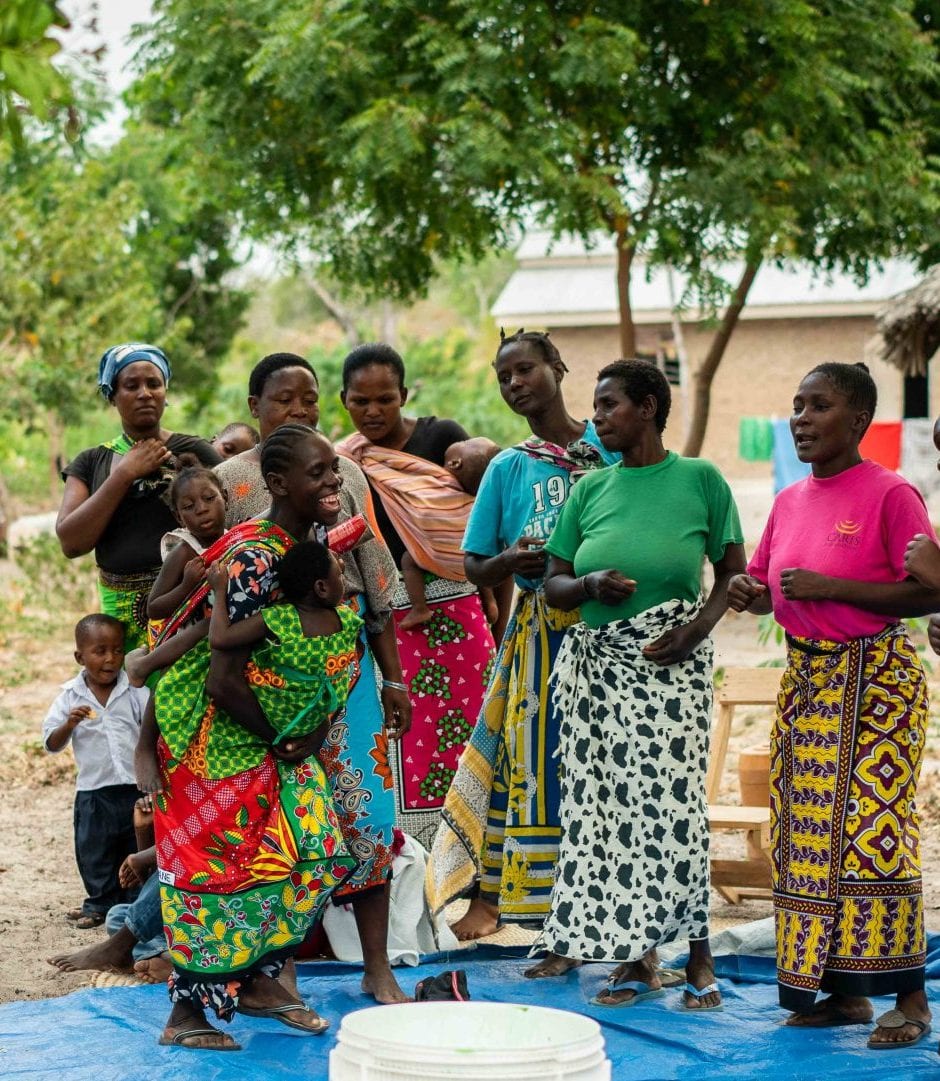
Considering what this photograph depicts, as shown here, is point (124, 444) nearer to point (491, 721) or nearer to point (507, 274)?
point (491, 721)

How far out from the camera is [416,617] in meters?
6.02

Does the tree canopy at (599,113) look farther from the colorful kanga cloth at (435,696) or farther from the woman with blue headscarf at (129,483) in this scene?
the woman with blue headscarf at (129,483)

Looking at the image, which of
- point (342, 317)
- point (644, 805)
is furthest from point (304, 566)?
point (342, 317)

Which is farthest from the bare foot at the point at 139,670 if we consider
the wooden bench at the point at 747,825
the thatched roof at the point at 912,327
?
the thatched roof at the point at 912,327

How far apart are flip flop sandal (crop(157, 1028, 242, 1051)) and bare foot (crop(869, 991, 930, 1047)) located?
5.72 ft

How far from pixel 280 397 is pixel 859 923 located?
2316 mm

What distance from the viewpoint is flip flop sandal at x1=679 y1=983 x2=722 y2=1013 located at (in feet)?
15.7

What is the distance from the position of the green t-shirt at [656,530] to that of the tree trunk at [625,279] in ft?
22.1

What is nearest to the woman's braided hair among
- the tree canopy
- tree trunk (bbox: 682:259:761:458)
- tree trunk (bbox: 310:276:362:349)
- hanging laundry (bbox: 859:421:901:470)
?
the tree canopy

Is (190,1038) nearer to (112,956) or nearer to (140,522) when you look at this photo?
(112,956)

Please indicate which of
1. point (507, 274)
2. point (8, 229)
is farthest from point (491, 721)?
point (507, 274)

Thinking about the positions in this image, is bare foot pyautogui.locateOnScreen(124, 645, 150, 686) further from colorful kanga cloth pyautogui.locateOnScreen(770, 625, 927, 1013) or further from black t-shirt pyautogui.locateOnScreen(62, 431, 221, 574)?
colorful kanga cloth pyautogui.locateOnScreen(770, 625, 927, 1013)

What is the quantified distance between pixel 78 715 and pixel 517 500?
6.62 feet

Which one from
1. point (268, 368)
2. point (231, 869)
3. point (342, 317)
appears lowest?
point (231, 869)
